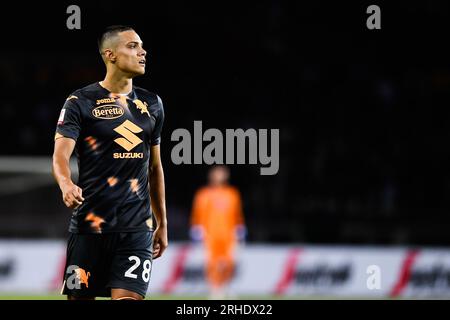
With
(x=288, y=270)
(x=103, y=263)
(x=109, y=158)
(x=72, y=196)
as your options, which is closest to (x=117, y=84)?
(x=109, y=158)

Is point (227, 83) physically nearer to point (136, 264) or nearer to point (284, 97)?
point (284, 97)

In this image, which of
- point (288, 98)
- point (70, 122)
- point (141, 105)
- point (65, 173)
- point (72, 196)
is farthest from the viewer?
point (288, 98)

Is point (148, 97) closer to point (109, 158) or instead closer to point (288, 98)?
point (109, 158)

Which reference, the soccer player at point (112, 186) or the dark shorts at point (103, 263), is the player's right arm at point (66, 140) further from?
the dark shorts at point (103, 263)

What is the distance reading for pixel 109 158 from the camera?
539 cm

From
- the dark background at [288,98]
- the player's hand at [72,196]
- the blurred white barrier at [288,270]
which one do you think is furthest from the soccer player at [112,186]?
the dark background at [288,98]

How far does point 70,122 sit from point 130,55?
0.52 meters

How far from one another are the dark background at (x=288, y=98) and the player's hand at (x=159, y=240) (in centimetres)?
836

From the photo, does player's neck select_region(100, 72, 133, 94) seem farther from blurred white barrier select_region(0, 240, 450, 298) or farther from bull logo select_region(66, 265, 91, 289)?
blurred white barrier select_region(0, 240, 450, 298)

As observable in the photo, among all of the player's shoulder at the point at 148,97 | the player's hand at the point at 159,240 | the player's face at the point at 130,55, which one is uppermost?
the player's face at the point at 130,55

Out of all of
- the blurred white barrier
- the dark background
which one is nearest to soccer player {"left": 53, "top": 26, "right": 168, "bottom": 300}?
the blurred white barrier

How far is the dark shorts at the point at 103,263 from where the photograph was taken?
5.38 metres

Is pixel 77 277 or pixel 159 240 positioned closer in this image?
pixel 77 277

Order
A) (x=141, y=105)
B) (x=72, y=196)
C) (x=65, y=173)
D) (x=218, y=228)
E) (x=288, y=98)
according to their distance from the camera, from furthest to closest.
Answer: (x=288, y=98) → (x=218, y=228) → (x=141, y=105) → (x=65, y=173) → (x=72, y=196)
